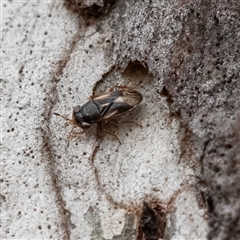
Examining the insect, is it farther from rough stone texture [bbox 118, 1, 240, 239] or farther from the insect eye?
rough stone texture [bbox 118, 1, 240, 239]

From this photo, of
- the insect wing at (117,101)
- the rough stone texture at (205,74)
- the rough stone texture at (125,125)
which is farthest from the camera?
the insect wing at (117,101)

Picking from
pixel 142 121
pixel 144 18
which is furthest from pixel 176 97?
pixel 144 18

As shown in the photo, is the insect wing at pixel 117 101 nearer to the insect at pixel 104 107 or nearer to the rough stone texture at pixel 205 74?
the insect at pixel 104 107

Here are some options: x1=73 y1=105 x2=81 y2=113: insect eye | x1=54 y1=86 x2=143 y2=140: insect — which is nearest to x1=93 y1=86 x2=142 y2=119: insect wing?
x1=54 y1=86 x2=143 y2=140: insect

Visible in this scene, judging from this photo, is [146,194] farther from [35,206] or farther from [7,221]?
[7,221]

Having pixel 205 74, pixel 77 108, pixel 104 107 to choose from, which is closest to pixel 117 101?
pixel 104 107

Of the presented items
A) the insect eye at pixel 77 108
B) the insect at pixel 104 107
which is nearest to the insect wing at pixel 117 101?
the insect at pixel 104 107
